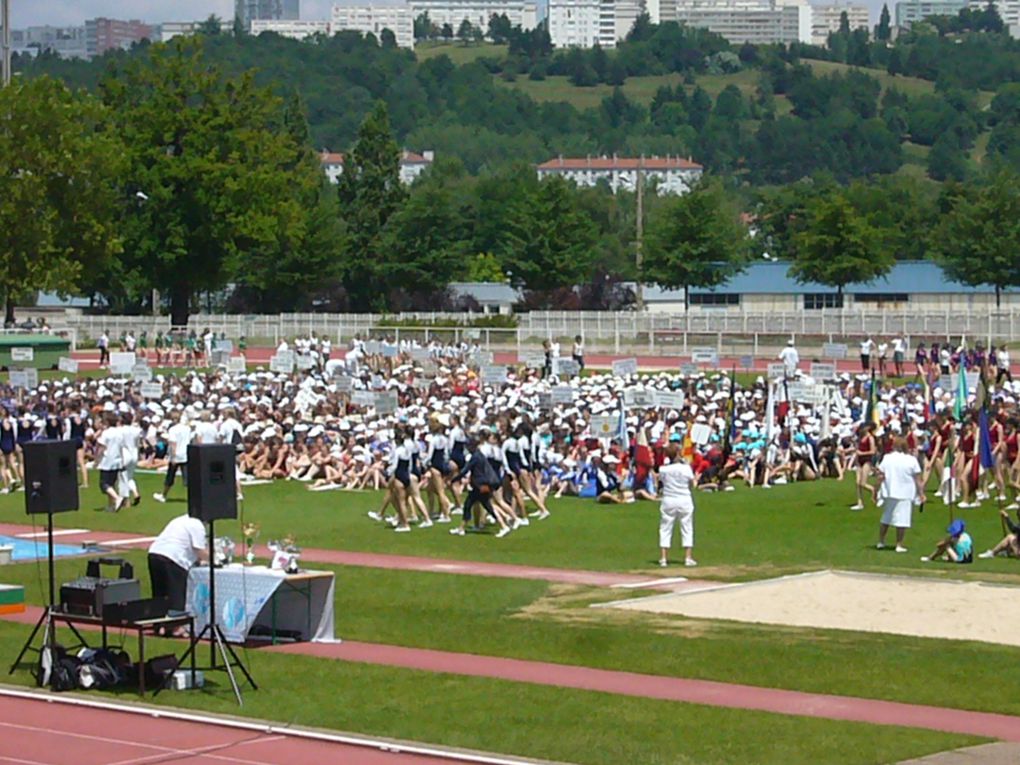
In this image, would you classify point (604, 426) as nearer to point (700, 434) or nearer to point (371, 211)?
point (700, 434)

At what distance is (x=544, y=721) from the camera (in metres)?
14.9

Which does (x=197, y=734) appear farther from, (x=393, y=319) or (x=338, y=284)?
(x=338, y=284)

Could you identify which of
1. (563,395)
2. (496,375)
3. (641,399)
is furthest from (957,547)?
(496,375)

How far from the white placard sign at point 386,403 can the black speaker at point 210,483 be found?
2324 cm

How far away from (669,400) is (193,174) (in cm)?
5379

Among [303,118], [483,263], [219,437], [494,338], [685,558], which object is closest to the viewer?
[685,558]

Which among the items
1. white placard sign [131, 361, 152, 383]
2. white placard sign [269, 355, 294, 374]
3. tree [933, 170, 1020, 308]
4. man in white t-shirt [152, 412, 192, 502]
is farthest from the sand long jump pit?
tree [933, 170, 1020, 308]

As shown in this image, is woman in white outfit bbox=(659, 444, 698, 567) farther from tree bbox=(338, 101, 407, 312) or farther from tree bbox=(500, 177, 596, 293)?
tree bbox=(338, 101, 407, 312)

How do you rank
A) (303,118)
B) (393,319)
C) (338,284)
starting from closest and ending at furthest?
(393,319) → (338,284) → (303,118)

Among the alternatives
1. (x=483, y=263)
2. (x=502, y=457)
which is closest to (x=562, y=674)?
(x=502, y=457)

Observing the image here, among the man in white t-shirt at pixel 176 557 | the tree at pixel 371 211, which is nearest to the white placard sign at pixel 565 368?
the man in white t-shirt at pixel 176 557

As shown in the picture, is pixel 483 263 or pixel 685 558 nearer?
pixel 685 558

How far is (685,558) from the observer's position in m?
24.5

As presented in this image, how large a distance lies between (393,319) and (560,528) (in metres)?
54.7
